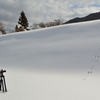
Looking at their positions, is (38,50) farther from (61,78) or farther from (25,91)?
(25,91)

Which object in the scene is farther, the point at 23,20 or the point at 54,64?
the point at 23,20

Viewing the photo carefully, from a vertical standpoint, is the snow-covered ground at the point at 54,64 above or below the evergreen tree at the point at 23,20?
below

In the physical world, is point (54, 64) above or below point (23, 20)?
below

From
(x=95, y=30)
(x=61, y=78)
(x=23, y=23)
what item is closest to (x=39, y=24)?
(x=23, y=23)

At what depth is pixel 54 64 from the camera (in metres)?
4.28

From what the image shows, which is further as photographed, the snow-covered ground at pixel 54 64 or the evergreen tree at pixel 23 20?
the evergreen tree at pixel 23 20

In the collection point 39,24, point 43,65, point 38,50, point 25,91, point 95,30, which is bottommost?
point 25,91

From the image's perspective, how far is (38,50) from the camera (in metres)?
5.39

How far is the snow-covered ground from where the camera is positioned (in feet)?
8.68

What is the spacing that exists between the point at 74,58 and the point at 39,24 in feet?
68.0

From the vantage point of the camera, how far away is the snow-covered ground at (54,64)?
2.65 metres

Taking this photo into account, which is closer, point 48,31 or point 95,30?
point 95,30

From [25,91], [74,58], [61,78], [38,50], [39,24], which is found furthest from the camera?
[39,24]

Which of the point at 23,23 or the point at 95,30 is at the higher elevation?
the point at 23,23
